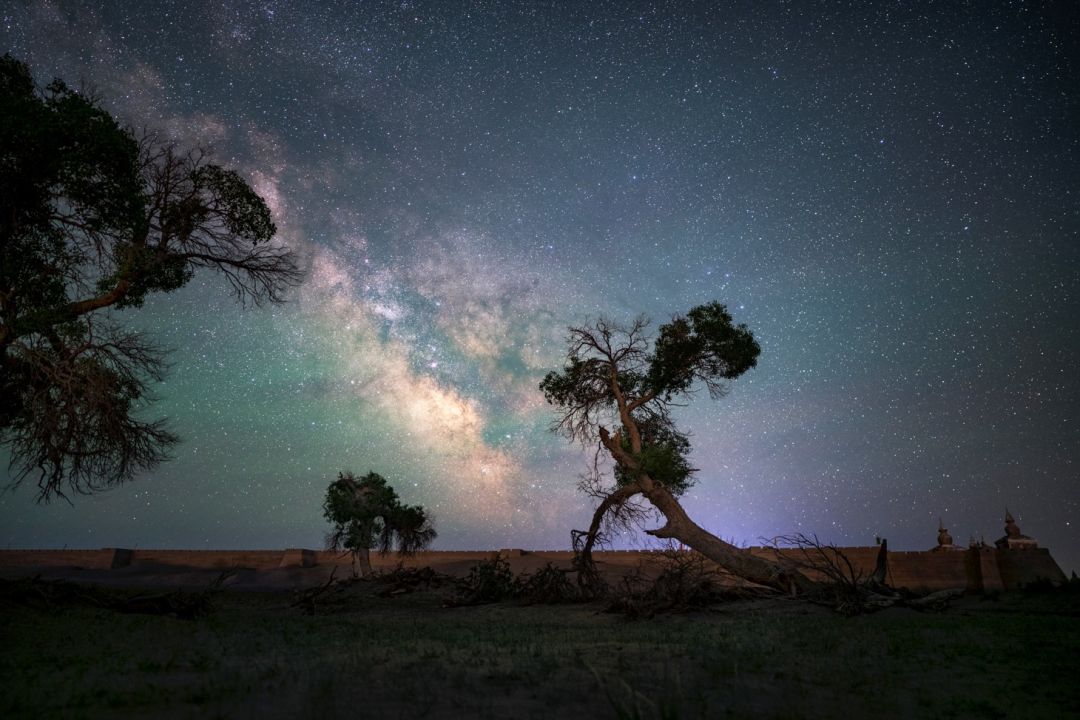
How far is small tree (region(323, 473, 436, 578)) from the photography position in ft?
90.6

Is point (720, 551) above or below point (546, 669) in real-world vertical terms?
above

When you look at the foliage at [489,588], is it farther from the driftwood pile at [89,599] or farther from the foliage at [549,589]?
the driftwood pile at [89,599]

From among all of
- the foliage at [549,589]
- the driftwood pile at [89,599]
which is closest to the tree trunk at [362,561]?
the foliage at [549,589]

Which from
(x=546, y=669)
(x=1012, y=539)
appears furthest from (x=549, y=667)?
(x=1012, y=539)

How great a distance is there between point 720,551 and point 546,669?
449 inches

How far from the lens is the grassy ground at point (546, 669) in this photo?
4230 mm

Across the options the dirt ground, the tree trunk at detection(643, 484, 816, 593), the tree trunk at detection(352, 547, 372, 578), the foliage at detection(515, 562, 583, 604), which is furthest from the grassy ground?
the tree trunk at detection(352, 547, 372, 578)

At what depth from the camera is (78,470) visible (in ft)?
36.4

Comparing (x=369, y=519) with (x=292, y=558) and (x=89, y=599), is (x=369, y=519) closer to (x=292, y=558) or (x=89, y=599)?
(x=292, y=558)

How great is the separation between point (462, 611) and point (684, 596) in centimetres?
618

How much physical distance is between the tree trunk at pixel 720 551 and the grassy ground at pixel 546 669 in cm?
397

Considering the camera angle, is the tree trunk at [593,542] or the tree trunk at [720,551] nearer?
the tree trunk at [720,551]

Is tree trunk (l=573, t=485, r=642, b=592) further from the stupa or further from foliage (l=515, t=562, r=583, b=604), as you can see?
the stupa

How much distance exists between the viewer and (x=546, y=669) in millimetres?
5414
